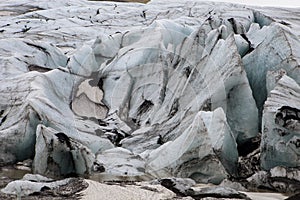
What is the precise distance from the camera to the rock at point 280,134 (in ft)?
18.1

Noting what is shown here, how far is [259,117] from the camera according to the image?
6.41 m

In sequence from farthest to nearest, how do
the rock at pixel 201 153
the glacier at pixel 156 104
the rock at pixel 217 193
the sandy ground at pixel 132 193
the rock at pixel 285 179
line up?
the glacier at pixel 156 104 → the rock at pixel 201 153 → the rock at pixel 285 179 → the rock at pixel 217 193 → the sandy ground at pixel 132 193

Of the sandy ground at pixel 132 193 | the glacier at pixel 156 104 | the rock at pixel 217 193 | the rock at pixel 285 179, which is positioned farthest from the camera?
the glacier at pixel 156 104

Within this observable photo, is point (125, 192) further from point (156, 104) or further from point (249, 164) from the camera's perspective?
point (156, 104)

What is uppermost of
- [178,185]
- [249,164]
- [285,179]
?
[178,185]

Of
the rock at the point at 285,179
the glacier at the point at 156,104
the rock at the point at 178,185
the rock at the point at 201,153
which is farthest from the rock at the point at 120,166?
the rock at the point at 285,179

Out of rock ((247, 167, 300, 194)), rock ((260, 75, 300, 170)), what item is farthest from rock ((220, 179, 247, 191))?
rock ((260, 75, 300, 170))

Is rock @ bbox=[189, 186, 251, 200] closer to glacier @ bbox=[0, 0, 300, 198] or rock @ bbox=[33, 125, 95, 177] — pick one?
glacier @ bbox=[0, 0, 300, 198]

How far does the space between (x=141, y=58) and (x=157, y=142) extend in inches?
77.5

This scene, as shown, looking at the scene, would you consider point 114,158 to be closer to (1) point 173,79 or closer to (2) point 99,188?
(2) point 99,188

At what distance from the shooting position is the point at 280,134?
5.57m

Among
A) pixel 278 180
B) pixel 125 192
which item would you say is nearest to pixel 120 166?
pixel 125 192

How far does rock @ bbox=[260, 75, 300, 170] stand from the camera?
5.52m

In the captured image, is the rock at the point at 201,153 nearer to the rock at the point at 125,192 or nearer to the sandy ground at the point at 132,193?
the sandy ground at the point at 132,193
